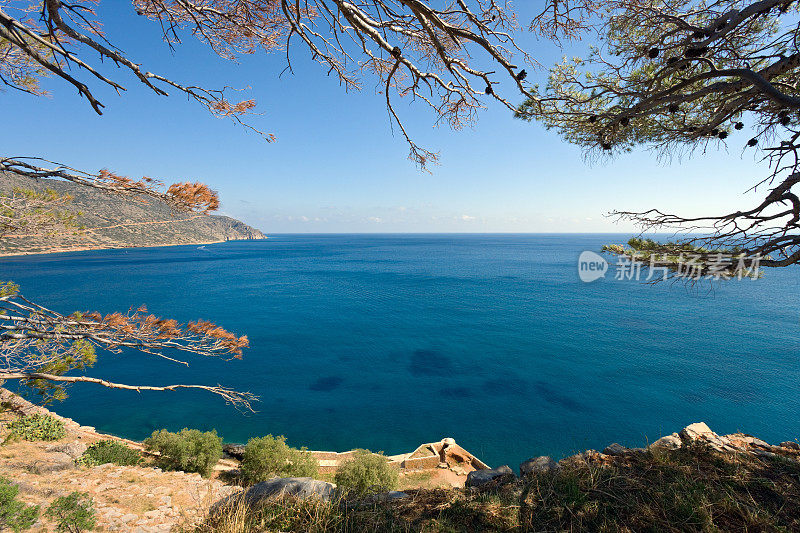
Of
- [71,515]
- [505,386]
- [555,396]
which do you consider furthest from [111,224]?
[555,396]

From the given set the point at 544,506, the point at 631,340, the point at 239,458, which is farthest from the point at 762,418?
the point at 239,458

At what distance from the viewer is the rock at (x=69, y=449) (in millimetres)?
8414

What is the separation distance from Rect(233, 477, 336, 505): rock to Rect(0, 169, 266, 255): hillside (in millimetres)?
3748

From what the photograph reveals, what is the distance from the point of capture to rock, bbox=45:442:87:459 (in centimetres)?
841

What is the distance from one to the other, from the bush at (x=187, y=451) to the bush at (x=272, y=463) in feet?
4.18

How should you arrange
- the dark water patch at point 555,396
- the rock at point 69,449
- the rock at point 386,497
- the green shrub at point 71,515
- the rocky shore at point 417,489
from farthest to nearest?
the dark water patch at point 555,396 → the rock at point 69,449 → the green shrub at point 71,515 → the rock at point 386,497 → the rocky shore at point 417,489

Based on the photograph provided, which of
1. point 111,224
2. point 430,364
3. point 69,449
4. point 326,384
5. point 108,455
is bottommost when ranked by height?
point 326,384

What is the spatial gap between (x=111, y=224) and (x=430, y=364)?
2363 cm

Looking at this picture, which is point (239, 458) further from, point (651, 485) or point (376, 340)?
point (376, 340)

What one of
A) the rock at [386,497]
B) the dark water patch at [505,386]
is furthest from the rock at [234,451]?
the dark water patch at [505,386]

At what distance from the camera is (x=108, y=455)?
8.84 m

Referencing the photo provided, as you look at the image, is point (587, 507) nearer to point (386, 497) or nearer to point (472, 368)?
point (386, 497)

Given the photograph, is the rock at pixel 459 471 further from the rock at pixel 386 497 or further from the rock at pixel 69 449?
the rock at pixel 69 449

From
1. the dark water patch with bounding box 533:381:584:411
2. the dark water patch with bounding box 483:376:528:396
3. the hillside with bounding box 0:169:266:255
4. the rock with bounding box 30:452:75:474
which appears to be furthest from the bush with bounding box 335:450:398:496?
the dark water patch with bounding box 533:381:584:411
